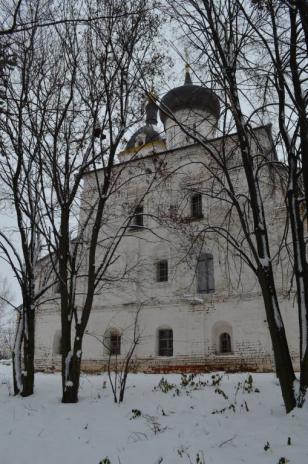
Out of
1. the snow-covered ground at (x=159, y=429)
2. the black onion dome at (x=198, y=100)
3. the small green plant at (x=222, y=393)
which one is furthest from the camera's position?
the black onion dome at (x=198, y=100)

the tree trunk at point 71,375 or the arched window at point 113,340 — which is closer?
the tree trunk at point 71,375

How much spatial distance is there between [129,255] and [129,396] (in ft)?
38.3

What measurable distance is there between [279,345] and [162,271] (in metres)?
13.3

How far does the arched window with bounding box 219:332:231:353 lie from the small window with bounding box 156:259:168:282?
376 cm

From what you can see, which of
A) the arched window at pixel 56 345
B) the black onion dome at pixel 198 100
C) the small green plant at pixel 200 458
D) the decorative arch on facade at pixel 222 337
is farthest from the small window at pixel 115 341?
the small green plant at pixel 200 458

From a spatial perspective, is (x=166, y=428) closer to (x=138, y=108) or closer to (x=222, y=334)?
(x=138, y=108)

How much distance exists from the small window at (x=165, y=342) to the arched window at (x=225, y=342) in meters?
2.22

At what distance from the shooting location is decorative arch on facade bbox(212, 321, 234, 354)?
54.5 feet

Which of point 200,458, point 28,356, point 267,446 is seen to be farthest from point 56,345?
point 267,446

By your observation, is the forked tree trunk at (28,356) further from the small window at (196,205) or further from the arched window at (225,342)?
the small window at (196,205)

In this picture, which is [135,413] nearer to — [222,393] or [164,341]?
[222,393]

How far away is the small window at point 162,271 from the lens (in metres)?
18.9

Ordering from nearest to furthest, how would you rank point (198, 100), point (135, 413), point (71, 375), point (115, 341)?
point (135, 413), point (71, 375), point (198, 100), point (115, 341)

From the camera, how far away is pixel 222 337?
55.7 ft
